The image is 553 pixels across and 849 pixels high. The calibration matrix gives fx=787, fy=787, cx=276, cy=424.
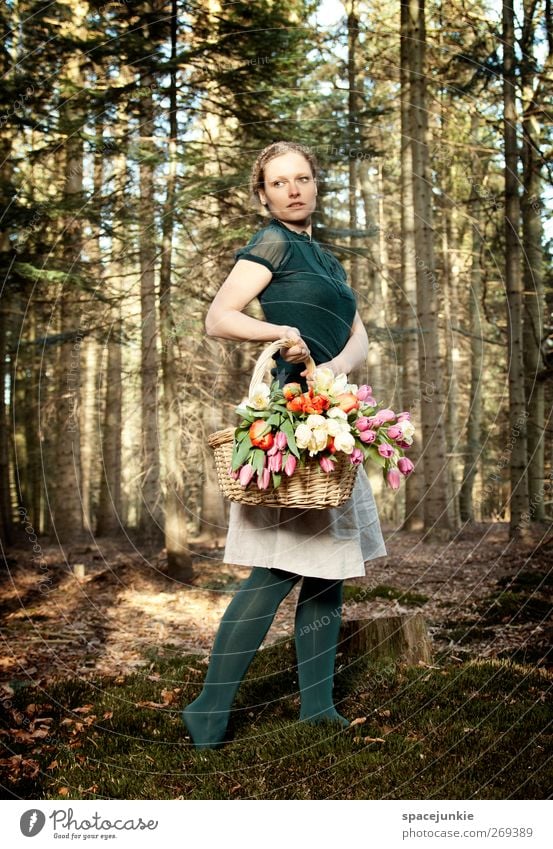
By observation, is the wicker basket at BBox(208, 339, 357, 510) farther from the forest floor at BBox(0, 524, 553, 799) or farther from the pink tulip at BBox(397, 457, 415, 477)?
the forest floor at BBox(0, 524, 553, 799)

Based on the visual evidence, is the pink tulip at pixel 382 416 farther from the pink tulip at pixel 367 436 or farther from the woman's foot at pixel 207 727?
the woman's foot at pixel 207 727

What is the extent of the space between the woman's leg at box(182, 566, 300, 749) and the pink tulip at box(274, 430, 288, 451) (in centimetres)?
68

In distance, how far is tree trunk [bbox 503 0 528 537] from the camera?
332 inches

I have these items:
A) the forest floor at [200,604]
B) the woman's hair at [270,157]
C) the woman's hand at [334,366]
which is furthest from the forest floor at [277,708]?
the woman's hair at [270,157]

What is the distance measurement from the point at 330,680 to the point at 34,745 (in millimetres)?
1360

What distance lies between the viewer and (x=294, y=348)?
9.60 feet

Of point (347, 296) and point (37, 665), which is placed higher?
point (347, 296)

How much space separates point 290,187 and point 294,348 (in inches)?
29.7

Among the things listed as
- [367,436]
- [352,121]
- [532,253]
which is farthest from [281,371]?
[532,253]

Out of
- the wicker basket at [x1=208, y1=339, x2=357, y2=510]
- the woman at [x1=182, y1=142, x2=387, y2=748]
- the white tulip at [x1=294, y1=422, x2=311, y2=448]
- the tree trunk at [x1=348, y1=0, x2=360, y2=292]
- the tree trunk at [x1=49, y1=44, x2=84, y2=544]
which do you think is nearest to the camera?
the white tulip at [x1=294, y1=422, x2=311, y2=448]

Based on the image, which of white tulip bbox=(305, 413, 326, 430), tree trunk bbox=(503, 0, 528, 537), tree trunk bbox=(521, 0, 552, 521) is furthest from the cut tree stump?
tree trunk bbox=(521, 0, 552, 521)

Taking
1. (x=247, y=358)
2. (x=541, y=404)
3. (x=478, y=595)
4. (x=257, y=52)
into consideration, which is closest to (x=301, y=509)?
(x=478, y=595)

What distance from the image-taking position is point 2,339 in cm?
982
